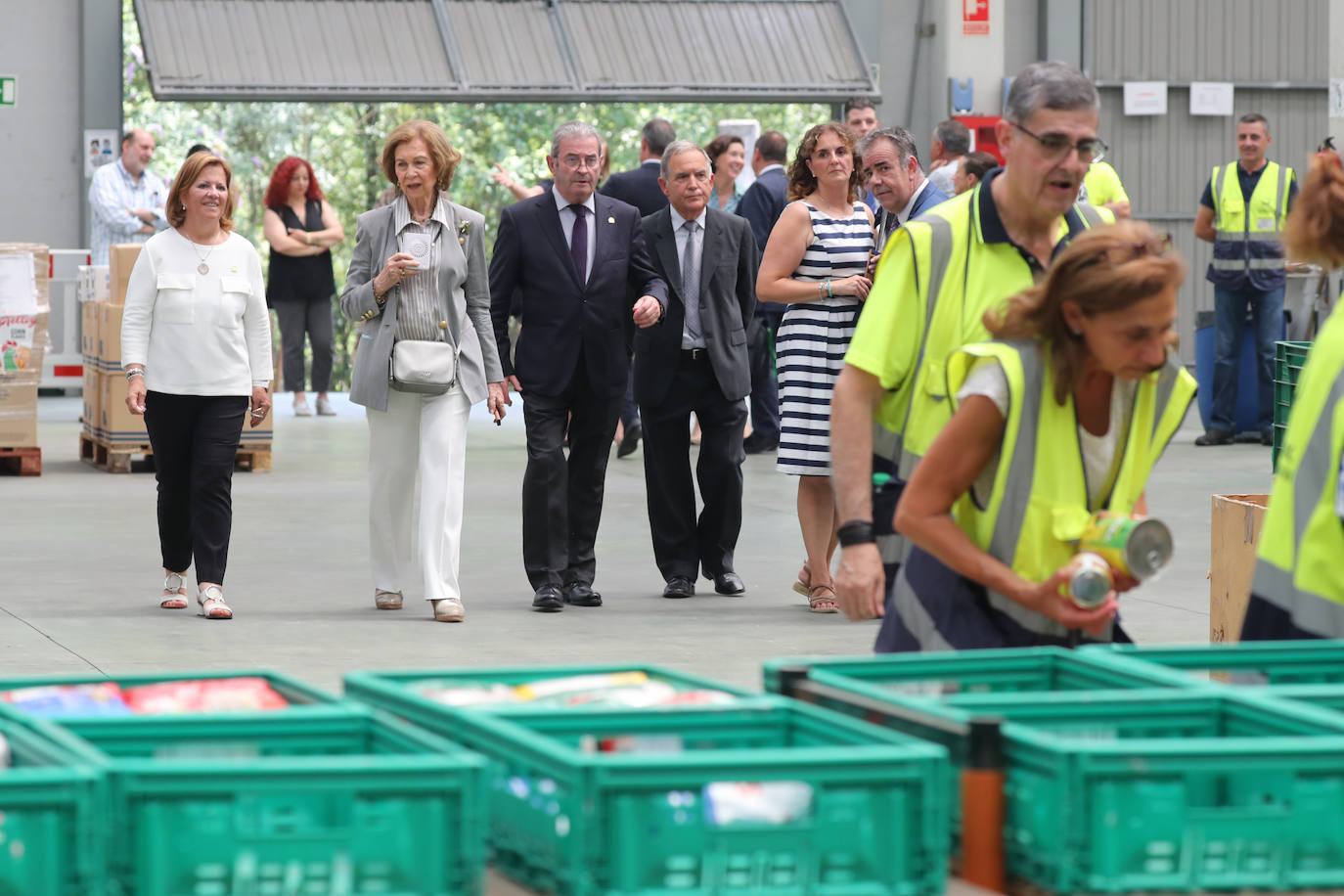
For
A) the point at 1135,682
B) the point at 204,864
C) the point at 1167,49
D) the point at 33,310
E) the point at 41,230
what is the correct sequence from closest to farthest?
the point at 204,864 < the point at 1135,682 < the point at 33,310 < the point at 41,230 < the point at 1167,49

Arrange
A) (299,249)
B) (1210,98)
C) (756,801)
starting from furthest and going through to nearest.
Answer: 1. (1210,98)
2. (299,249)
3. (756,801)

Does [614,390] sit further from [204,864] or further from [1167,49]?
[1167,49]

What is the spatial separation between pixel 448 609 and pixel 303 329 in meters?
8.29

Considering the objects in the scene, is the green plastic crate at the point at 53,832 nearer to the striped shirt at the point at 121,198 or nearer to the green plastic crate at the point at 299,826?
the green plastic crate at the point at 299,826

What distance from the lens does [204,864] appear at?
2172 mm

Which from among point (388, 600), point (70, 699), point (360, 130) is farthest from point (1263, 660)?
point (360, 130)

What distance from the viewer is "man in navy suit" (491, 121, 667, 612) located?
8.67 m

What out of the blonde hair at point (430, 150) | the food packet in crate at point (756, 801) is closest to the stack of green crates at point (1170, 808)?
the food packet in crate at point (756, 801)

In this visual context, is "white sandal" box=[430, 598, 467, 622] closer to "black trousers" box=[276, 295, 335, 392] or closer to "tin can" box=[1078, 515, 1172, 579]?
"tin can" box=[1078, 515, 1172, 579]

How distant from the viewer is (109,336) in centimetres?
1316

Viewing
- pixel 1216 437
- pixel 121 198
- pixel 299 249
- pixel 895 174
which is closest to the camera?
pixel 895 174

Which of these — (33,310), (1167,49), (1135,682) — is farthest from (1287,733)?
(1167,49)

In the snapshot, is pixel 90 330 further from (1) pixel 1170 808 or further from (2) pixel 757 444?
(1) pixel 1170 808

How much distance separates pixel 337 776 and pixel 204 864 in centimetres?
16
